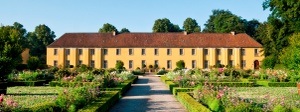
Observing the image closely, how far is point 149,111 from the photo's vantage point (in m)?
12.2

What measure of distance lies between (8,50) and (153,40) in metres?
35.7

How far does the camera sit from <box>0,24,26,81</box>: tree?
56.5ft

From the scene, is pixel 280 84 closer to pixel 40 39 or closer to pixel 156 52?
pixel 156 52

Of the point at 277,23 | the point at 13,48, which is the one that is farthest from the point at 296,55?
the point at 277,23

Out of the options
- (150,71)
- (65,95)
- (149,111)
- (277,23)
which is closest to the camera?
(65,95)

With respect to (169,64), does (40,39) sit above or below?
above

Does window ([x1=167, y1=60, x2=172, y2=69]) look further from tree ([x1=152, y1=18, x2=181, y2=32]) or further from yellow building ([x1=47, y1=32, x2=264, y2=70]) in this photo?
tree ([x1=152, y1=18, x2=181, y2=32])

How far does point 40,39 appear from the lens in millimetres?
70812

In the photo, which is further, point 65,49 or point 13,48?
point 65,49

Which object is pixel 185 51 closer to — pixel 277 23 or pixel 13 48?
pixel 277 23

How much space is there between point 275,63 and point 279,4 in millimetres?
10912

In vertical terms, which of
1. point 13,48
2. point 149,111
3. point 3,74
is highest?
point 13,48

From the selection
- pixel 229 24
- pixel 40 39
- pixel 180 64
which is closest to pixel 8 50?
pixel 180 64

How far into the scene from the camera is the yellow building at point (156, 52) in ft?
169
